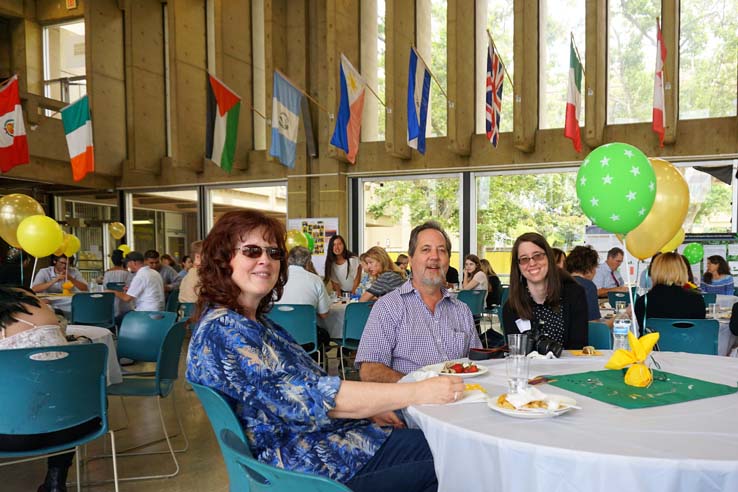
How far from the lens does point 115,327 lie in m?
6.79

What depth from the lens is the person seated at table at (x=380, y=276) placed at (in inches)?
225

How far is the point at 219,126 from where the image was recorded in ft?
31.8

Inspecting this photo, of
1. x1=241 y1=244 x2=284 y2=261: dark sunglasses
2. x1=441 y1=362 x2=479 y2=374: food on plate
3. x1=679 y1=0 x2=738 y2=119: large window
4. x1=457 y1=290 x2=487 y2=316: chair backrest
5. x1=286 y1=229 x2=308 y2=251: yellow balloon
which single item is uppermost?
x1=679 y1=0 x2=738 y2=119: large window

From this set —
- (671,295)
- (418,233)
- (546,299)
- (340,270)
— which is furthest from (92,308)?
(671,295)

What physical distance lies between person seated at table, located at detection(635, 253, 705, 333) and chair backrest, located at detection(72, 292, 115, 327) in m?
5.59

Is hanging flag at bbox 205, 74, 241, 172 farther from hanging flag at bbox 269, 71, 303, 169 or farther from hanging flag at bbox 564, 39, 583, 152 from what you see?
hanging flag at bbox 564, 39, 583, 152

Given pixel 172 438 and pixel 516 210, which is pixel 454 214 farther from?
pixel 172 438

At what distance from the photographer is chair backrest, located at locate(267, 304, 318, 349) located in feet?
16.0

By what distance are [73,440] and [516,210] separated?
8847 millimetres

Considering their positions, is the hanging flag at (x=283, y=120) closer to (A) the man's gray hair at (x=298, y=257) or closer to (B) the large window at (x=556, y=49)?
(A) the man's gray hair at (x=298, y=257)

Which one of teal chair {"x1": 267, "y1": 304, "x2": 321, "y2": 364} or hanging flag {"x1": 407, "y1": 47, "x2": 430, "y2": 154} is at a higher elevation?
hanging flag {"x1": 407, "y1": 47, "x2": 430, "y2": 154}

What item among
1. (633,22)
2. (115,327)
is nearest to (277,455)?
(115,327)

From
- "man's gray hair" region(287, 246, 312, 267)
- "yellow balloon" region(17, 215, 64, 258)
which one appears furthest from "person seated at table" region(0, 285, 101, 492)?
"yellow balloon" region(17, 215, 64, 258)

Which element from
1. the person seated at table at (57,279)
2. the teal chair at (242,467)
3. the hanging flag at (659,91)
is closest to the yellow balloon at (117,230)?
the person seated at table at (57,279)
